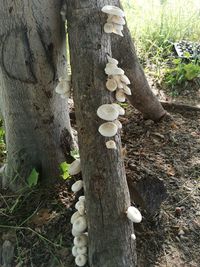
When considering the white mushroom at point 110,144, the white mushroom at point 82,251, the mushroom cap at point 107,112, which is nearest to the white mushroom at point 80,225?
the white mushroom at point 82,251

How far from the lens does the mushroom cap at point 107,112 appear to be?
1778 millimetres

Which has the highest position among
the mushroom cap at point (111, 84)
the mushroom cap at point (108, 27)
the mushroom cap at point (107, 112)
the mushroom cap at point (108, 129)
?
the mushroom cap at point (108, 27)

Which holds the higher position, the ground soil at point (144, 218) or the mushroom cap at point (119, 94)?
the mushroom cap at point (119, 94)

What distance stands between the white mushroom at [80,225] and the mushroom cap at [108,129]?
1.80 ft

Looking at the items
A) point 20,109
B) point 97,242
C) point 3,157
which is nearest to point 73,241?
point 97,242

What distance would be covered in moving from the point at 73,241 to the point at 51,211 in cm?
30

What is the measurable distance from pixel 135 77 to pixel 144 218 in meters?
1.19

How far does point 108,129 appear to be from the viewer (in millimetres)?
1812

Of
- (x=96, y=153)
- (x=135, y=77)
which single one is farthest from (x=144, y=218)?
(x=135, y=77)

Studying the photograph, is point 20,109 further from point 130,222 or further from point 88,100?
point 130,222

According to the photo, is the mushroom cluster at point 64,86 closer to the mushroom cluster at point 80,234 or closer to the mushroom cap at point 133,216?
the mushroom cluster at point 80,234

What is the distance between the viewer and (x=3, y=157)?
297 cm

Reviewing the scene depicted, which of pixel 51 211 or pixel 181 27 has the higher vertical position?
pixel 181 27

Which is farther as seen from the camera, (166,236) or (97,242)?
(166,236)
